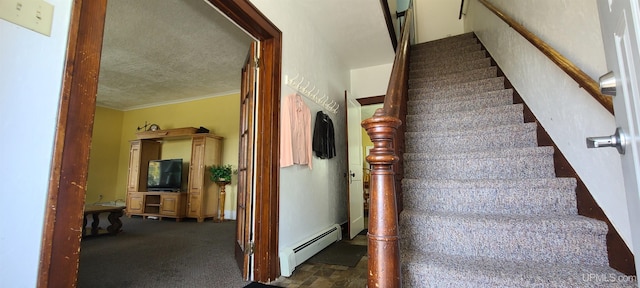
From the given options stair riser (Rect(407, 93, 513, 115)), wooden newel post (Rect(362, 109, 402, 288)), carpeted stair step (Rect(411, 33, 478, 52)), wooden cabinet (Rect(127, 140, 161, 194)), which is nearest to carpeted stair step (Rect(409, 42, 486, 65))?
carpeted stair step (Rect(411, 33, 478, 52))

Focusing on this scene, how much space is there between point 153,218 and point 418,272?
5870 mm

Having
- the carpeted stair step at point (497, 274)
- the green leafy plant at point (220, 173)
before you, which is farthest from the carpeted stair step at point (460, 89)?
the green leafy plant at point (220, 173)

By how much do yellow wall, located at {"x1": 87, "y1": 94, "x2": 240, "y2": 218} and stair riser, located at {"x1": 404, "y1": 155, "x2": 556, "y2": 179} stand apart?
4.34 meters

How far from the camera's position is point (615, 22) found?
0.54 metres

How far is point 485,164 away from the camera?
1711 millimetres

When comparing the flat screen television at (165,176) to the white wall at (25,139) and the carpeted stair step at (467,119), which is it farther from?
the white wall at (25,139)

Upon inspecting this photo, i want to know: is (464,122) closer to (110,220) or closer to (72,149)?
(72,149)

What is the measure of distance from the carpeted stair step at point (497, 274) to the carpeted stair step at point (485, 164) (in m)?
0.62

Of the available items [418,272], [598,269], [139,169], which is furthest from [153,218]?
[598,269]

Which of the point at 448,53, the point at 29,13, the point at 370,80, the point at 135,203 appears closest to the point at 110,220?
the point at 135,203

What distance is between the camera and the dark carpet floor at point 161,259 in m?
2.08

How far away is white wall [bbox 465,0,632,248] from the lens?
1122mm

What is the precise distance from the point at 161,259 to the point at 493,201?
2.93m

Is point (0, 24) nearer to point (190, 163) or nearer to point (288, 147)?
point (288, 147)
